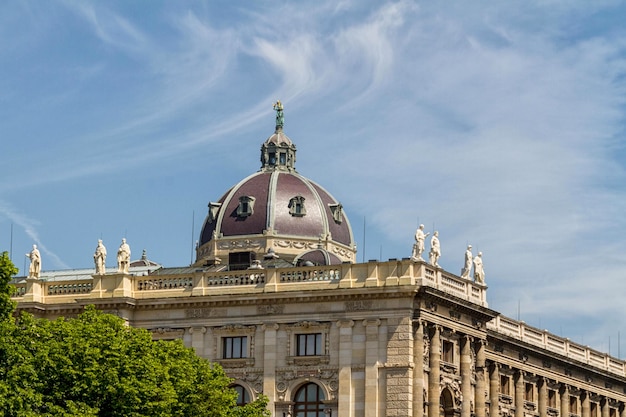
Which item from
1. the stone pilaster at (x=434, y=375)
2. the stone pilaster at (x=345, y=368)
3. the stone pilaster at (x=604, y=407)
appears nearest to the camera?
the stone pilaster at (x=345, y=368)

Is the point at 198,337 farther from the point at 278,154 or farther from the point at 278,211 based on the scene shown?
the point at 278,154

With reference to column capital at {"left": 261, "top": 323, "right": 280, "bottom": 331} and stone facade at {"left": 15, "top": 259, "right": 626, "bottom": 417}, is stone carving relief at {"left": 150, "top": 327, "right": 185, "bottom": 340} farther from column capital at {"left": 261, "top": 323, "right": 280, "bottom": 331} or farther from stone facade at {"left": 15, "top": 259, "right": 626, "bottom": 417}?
column capital at {"left": 261, "top": 323, "right": 280, "bottom": 331}

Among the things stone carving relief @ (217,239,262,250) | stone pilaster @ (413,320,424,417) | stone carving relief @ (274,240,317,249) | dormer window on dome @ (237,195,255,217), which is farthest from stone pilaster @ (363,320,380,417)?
dormer window on dome @ (237,195,255,217)

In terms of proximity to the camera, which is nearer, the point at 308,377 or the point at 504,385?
the point at 308,377

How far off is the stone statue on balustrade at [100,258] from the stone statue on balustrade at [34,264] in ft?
13.2

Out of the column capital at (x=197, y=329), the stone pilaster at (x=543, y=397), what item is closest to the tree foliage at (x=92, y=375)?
the column capital at (x=197, y=329)

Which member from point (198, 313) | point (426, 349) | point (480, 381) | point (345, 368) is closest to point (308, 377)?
point (345, 368)

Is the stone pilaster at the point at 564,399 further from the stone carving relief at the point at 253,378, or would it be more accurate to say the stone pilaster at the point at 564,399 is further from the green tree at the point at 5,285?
the green tree at the point at 5,285

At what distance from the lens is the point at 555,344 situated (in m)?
140

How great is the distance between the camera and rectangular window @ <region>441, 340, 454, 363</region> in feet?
379

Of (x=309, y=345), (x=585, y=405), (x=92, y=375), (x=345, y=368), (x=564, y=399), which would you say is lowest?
(x=92, y=375)

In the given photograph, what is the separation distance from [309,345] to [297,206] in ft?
115

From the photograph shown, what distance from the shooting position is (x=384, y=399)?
362 feet

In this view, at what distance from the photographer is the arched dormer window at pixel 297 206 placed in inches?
5768
